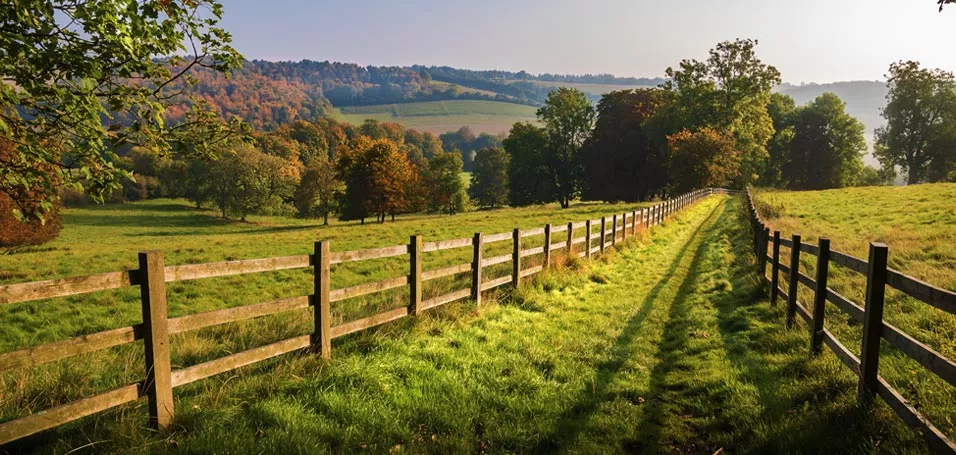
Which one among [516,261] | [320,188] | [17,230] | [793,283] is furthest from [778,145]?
[17,230]

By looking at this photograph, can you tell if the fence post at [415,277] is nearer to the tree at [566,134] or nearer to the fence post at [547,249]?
the fence post at [547,249]

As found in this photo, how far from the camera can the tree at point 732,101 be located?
5694cm

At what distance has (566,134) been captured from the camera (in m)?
66.2

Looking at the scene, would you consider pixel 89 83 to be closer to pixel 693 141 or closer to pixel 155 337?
pixel 155 337

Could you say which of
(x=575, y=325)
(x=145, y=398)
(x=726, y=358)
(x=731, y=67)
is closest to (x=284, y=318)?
(x=145, y=398)

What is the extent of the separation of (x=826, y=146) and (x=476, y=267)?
263 ft

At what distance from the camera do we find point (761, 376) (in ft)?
18.4

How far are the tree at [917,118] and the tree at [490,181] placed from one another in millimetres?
56015

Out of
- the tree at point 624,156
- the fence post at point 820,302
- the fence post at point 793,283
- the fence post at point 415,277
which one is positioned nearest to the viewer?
the fence post at point 820,302

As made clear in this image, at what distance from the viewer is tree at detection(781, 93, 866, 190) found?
70.1 meters

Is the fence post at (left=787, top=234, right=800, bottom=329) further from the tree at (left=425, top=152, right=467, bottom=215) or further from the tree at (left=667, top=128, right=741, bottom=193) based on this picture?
the tree at (left=425, top=152, right=467, bottom=215)

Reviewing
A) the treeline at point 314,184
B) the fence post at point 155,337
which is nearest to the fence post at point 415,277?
the fence post at point 155,337

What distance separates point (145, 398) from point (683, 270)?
41.0 feet

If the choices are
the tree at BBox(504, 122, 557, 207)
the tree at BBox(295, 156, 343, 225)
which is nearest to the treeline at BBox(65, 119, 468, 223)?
the tree at BBox(295, 156, 343, 225)
